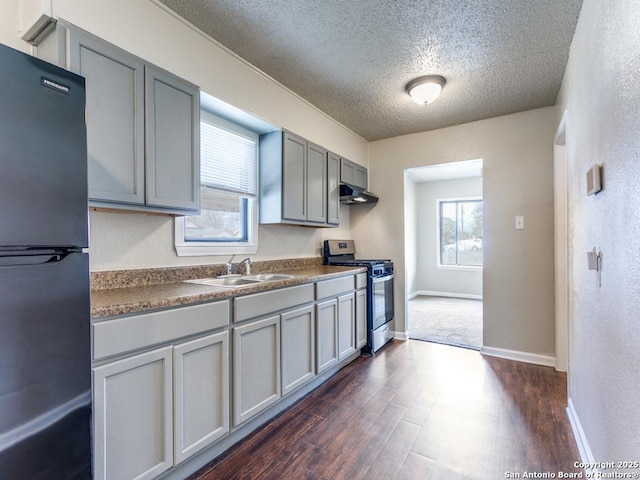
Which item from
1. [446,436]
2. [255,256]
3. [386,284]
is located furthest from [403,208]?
[446,436]

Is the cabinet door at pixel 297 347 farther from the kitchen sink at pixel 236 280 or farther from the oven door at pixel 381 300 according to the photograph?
the oven door at pixel 381 300

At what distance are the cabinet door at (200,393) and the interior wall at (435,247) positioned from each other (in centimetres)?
523

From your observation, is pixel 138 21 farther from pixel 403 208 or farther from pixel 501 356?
pixel 501 356

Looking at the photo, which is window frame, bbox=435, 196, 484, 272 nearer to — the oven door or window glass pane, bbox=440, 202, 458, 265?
window glass pane, bbox=440, 202, 458, 265

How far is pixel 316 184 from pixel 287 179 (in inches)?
17.9

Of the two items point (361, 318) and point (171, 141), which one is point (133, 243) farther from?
point (361, 318)

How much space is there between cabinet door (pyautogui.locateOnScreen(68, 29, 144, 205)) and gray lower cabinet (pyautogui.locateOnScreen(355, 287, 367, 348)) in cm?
214

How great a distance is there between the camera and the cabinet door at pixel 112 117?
144 cm

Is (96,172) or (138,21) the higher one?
(138,21)

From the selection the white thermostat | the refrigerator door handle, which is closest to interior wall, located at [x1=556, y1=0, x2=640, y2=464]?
the white thermostat

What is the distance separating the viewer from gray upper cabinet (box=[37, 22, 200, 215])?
4.74 feet

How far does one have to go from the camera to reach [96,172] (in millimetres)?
1464

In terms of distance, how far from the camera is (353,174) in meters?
3.74

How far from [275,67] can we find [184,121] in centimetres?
98
